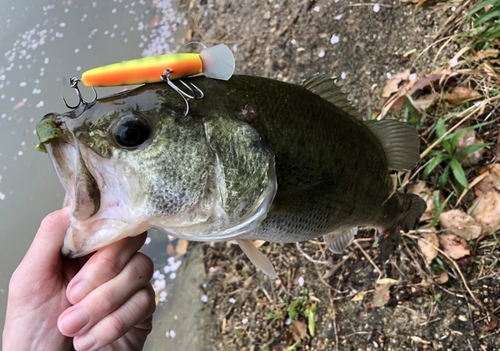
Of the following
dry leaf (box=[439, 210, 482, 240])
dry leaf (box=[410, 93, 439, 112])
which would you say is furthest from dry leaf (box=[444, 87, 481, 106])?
dry leaf (box=[439, 210, 482, 240])

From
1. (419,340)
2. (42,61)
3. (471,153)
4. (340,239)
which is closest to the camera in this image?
(340,239)

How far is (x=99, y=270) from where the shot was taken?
43.0 inches

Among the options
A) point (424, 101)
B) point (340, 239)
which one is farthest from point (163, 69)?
point (424, 101)

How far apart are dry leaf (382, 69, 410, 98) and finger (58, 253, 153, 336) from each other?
1697 millimetres

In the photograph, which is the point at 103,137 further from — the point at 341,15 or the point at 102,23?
the point at 102,23

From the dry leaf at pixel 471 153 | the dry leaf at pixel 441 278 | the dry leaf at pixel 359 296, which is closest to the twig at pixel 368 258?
the dry leaf at pixel 359 296

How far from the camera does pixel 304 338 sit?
2205 millimetres

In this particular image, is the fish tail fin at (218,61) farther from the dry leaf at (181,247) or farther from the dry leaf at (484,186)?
the dry leaf at (181,247)

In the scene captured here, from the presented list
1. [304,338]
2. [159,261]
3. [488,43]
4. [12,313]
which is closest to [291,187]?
[12,313]

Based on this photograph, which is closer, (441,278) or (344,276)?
(441,278)

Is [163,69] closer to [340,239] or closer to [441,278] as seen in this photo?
[340,239]

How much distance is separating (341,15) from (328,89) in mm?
1875

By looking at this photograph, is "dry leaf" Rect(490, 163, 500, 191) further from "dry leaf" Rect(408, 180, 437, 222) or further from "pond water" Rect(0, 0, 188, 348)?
"pond water" Rect(0, 0, 188, 348)

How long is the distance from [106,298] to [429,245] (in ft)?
4.76
